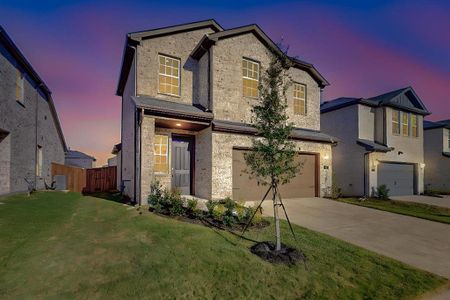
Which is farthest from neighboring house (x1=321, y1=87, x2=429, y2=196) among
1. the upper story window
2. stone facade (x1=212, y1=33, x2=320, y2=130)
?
the upper story window

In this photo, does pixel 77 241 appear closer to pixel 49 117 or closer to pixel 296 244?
pixel 296 244

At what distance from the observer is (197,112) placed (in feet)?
34.3

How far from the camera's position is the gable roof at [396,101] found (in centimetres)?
1738

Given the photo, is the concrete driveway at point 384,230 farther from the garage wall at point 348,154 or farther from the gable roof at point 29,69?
the gable roof at point 29,69

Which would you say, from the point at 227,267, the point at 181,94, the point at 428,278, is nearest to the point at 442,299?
the point at 428,278

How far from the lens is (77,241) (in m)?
5.59

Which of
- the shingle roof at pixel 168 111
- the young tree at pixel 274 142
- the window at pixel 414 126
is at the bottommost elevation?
the young tree at pixel 274 142

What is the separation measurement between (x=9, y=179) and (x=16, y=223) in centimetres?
713

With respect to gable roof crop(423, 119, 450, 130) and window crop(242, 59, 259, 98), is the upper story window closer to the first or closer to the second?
window crop(242, 59, 259, 98)

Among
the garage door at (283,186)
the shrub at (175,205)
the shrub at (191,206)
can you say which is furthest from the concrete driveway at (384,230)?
the shrub at (175,205)

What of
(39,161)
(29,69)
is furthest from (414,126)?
(39,161)

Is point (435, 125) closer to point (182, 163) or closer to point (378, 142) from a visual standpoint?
point (378, 142)

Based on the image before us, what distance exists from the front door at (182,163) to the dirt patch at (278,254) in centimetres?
672

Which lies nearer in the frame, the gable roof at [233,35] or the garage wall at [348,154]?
the gable roof at [233,35]
